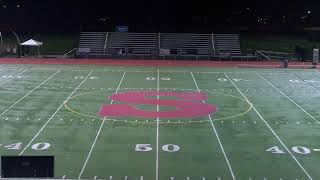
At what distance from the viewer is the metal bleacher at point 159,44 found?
139 ft

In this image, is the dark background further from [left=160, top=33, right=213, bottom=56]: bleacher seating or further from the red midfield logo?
the red midfield logo

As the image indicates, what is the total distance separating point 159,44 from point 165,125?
90.2 feet

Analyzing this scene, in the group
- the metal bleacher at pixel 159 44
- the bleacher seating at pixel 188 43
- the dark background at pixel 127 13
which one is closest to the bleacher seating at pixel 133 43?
the metal bleacher at pixel 159 44

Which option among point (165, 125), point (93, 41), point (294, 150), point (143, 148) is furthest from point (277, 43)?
point (143, 148)

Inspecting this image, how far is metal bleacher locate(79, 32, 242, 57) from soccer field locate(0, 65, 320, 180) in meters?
12.5

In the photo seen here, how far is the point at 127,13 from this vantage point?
50688 millimetres

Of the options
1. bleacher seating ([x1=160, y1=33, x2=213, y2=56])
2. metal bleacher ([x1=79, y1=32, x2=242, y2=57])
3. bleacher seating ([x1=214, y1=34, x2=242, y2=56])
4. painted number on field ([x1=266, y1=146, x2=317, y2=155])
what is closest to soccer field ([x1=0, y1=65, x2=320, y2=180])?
painted number on field ([x1=266, y1=146, x2=317, y2=155])

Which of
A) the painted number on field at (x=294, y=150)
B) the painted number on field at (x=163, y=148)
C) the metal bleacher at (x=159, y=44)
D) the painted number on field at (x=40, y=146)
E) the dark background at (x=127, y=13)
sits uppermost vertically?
the dark background at (x=127, y=13)

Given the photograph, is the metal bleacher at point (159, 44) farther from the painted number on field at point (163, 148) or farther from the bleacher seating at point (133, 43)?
the painted number on field at point (163, 148)

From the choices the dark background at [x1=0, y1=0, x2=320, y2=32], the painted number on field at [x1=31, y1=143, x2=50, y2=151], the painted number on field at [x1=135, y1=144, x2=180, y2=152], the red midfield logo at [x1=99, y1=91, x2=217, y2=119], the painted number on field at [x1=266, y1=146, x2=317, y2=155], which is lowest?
the painted number on field at [x1=266, y1=146, x2=317, y2=155]

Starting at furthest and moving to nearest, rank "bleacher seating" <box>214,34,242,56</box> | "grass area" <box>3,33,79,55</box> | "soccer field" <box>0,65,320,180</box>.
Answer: "grass area" <box>3,33,79,55</box> < "bleacher seating" <box>214,34,242,56</box> < "soccer field" <box>0,65,320,180</box>

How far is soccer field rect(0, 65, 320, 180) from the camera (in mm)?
13367

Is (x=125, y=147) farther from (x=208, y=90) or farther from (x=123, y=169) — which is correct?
(x=208, y=90)

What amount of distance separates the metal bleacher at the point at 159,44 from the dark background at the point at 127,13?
3.45 m
